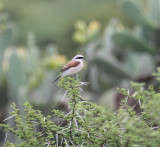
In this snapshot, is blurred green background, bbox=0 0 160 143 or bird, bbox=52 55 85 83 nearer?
bird, bbox=52 55 85 83

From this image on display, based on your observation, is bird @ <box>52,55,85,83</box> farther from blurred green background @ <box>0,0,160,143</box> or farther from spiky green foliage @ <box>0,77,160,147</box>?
blurred green background @ <box>0,0,160,143</box>

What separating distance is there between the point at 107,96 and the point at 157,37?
2.61m

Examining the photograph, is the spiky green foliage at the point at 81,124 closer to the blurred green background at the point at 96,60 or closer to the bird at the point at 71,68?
the bird at the point at 71,68


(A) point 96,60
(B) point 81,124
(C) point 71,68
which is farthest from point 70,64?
(A) point 96,60

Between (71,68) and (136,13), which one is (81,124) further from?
(136,13)

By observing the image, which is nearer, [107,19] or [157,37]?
[157,37]

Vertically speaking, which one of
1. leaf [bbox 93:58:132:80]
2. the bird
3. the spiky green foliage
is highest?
leaf [bbox 93:58:132:80]

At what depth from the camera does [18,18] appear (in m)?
21.1

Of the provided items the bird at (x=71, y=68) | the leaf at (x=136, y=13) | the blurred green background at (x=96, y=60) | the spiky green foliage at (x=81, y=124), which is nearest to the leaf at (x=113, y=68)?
the blurred green background at (x=96, y=60)

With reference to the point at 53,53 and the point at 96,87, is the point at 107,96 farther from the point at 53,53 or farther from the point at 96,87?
the point at 53,53

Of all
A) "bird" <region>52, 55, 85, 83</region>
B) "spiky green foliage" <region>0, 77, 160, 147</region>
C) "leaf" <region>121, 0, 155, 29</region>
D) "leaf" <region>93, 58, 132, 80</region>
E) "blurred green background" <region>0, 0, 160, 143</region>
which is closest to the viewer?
"spiky green foliage" <region>0, 77, 160, 147</region>

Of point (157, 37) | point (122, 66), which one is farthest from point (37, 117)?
point (157, 37)

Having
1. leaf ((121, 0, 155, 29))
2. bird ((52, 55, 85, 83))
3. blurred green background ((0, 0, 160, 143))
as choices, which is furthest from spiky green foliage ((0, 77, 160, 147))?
leaf ((121, 0, 155, 29))

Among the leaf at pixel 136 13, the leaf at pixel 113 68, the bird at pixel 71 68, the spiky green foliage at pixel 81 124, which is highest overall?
the leaf at pixel 136 13
